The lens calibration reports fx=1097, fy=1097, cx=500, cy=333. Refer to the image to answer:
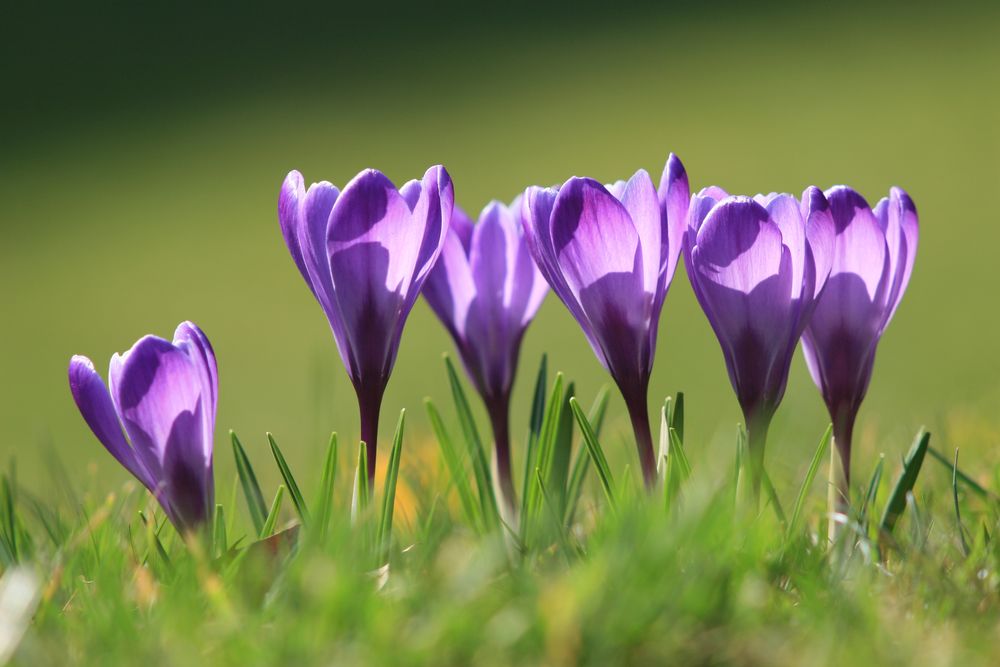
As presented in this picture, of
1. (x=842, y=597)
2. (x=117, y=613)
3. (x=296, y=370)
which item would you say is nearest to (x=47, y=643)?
(x=117, y=613)

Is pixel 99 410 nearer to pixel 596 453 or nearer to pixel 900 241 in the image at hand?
pixel 596 453

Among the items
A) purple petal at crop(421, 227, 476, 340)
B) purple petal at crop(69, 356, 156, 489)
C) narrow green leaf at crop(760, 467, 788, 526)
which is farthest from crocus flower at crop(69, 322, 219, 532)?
narrow green leaf at crop(760, 467, 788, 526)

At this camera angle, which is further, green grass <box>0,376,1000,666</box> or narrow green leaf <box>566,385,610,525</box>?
narrow green leaf <box>566,385,610,525</box>

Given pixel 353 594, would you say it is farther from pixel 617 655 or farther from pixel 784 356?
pixel 784 356

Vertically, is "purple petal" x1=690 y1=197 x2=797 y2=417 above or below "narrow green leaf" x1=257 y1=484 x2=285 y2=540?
above

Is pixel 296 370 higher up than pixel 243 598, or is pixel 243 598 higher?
pixel 243 598

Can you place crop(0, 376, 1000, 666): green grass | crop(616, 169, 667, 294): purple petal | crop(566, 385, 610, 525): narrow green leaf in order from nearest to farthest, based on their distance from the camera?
crop(0, 376, 1000, 666): green grass < crop(616, 169, 667, 294): purple petal < crop(566, 385, 610, 525): narrow green leaf

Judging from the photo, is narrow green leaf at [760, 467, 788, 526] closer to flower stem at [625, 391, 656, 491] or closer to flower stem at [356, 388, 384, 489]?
flower stem at [625, 391, 656, 491]
